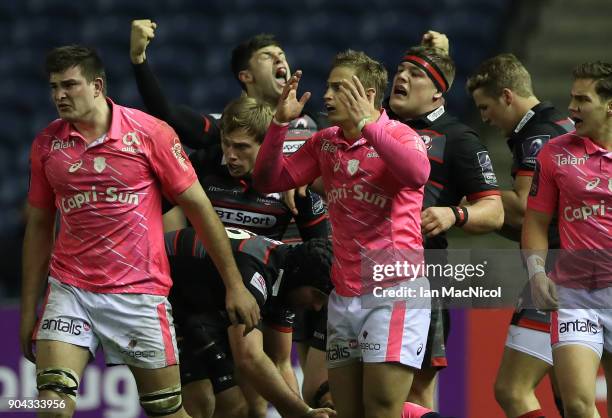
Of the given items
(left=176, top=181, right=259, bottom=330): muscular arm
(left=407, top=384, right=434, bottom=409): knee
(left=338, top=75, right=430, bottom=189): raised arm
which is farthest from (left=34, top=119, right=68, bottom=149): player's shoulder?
(left=407, top=384, right=434, bottom=409): knee

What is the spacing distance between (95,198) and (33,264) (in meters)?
0.41

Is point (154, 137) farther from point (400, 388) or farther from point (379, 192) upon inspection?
point (400, 388)

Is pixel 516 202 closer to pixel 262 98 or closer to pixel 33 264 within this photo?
pixel 262 98

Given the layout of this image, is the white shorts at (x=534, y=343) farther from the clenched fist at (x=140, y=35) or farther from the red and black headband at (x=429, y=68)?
the clenched fist at (x=140, y=35)

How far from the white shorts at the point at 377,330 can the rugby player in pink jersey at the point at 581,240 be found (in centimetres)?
62

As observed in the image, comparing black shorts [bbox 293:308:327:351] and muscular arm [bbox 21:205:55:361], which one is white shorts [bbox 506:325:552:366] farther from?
muscular arm [bbox 21:205:55:361]

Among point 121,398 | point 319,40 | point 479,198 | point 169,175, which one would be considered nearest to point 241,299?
point 169,175

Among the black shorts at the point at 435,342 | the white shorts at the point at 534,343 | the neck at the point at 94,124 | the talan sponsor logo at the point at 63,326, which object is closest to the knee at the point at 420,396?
the black shorts at the point at 435,342

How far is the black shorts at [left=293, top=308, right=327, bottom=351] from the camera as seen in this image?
21.2ft

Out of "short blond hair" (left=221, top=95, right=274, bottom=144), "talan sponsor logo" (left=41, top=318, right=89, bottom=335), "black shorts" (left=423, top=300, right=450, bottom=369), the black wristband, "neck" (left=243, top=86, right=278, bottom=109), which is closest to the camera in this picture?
"talan sponsor logo" (left=41, top=318, right=89, bottom=335)

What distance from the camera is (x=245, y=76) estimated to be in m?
6.85

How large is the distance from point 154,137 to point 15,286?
161 inches

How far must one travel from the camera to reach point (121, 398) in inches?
313

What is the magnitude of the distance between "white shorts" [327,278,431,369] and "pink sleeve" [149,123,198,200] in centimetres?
76
